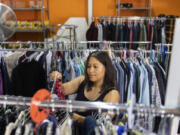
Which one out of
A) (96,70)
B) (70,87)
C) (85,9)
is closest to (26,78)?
(70,87)

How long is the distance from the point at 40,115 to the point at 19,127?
4.0 inches

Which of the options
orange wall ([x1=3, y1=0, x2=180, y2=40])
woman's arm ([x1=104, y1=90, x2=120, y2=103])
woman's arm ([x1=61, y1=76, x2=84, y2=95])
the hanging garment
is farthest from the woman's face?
orange wall ([x1=3, y1=0, x2=180, y2=40])

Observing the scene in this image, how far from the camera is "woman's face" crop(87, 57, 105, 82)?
1.45m

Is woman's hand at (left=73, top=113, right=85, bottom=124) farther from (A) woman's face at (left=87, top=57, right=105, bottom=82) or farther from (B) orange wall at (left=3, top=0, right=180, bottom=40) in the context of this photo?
(B) orange wall at (left=3, top=0, right=180, bottom=40)

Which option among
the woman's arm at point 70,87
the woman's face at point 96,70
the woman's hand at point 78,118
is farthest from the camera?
the woman's arm at point 70,87

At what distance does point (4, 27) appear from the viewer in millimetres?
1490

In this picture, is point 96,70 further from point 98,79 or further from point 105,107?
point 105,107

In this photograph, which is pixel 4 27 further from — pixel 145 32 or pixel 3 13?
pixel 145 32

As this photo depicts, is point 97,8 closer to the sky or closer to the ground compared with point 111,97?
closer to the sky

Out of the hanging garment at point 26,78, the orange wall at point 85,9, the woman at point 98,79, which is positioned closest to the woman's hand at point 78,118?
the woman at point 98,79

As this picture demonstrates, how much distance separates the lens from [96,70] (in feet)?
4.78

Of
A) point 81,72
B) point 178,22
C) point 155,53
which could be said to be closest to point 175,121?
point 178,22

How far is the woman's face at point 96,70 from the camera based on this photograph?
1.45m

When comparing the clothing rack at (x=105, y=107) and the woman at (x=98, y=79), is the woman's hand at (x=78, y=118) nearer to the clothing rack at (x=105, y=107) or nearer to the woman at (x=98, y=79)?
the woman at (x=98, y=79)
